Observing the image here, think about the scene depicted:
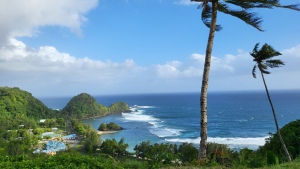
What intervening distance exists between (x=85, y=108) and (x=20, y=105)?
74.2ft

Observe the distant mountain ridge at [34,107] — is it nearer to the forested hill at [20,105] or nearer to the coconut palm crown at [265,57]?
the forested hill at [20,105]

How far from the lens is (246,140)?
26.1 meters

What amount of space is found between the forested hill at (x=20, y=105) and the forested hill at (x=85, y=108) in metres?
8.06

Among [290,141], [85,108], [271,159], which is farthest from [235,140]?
[85,108]

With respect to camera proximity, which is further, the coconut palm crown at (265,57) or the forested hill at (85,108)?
the forested hill at (85,108)

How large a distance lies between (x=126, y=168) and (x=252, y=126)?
39.1m

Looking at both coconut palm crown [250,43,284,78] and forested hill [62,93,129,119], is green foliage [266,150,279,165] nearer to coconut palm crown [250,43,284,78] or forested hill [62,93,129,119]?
coconut palm crown [250,43,284,78]

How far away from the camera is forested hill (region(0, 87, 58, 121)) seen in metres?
44.8

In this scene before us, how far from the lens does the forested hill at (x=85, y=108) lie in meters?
62.9

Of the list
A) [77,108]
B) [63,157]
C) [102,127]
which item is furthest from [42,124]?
[63,157]

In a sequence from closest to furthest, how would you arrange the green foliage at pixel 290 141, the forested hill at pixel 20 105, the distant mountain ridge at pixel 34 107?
the green foliage at pixel 290 141 < the forested hill at pixel 20 105 < the distant mountain ridge at pixel 34 107

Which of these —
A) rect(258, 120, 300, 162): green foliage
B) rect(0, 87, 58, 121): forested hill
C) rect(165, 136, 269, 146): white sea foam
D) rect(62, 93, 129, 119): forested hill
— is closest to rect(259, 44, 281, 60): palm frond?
rect(258, 120, 300, 162): green foliage

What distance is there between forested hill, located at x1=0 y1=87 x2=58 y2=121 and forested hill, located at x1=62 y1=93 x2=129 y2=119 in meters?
8.06

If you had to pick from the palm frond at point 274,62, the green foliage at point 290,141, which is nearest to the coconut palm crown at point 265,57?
the palm frond at point 274,62
